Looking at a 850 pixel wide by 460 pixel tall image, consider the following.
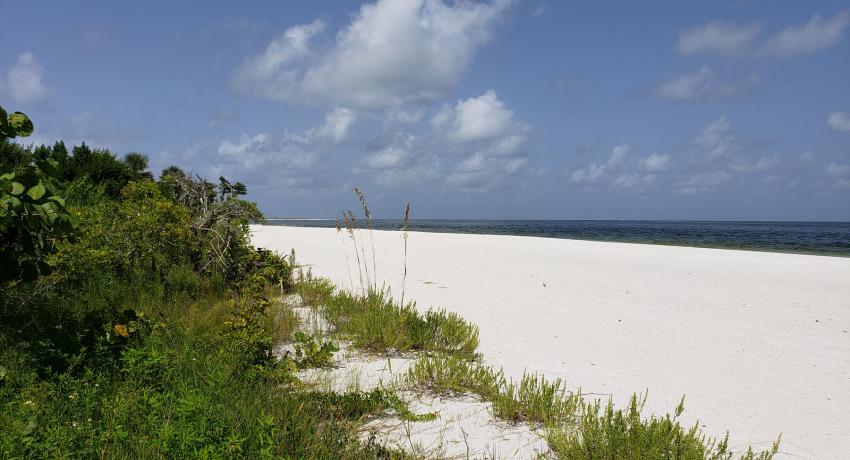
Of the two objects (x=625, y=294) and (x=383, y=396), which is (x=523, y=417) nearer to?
(x=383, y=396)

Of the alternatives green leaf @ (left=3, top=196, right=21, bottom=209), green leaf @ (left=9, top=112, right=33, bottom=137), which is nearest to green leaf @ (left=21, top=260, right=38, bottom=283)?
green leaf @ (left=3, top=196, right=21, bottom=209)

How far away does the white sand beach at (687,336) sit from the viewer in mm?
3992

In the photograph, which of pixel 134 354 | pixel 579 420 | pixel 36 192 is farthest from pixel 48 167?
pixel 579 420

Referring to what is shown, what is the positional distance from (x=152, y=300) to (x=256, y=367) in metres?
2.91

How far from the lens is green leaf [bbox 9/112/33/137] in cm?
347

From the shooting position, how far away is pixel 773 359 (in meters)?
5.45

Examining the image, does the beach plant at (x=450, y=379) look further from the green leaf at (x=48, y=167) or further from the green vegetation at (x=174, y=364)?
the green leaf at (x=48, y=167)

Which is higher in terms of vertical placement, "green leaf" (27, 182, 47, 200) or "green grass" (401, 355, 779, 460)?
"green leaf" (27, 182, 47, 200)

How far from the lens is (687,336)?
6.44 m

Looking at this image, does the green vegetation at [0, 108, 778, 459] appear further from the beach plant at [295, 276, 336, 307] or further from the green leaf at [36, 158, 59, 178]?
the beach plant at [295, 276, 336, 307]

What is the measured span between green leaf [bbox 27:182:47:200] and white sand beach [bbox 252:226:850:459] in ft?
14.2

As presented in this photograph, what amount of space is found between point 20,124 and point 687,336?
7642mm

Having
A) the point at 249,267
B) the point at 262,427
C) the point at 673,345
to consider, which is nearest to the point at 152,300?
the point at 249,267

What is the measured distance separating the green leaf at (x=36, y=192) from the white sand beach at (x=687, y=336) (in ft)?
14.2
